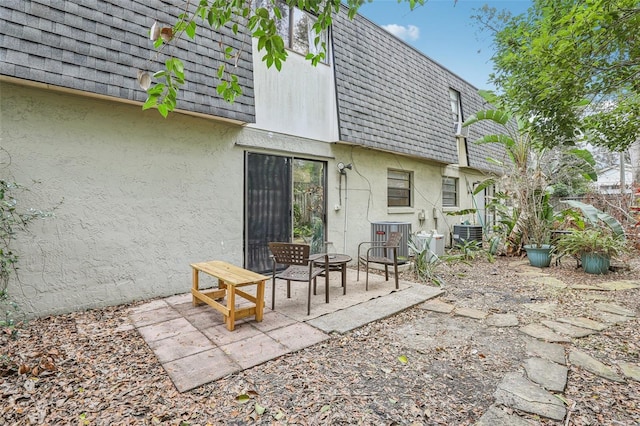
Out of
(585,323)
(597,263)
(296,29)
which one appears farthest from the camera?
(296,29)

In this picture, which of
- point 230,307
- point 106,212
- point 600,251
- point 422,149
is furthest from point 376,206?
point 106,212

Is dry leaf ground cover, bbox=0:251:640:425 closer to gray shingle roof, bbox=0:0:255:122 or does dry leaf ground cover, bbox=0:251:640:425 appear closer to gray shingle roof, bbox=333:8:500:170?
gray shingle roof, bbox=0:0:255:122

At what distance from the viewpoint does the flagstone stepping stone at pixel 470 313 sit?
14.0 feet

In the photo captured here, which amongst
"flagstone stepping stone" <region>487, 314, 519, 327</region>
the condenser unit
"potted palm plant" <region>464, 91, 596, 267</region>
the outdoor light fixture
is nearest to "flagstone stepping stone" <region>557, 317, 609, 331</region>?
"flagstone stepping stone" <region>487, 314, 519, 327</region>

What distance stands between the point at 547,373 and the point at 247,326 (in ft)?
10.3

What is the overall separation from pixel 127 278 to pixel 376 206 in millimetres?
5900

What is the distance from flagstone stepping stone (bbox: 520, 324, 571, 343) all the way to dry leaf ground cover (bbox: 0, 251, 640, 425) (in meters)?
0.12

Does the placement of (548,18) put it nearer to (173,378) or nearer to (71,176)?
(173,378)

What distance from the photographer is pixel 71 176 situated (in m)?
4.09

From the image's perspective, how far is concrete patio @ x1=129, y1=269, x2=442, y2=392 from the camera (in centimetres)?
291

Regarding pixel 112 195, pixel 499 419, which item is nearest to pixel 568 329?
pixel 499 419

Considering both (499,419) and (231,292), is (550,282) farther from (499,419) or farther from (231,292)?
(231,292)

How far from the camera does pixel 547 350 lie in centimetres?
327

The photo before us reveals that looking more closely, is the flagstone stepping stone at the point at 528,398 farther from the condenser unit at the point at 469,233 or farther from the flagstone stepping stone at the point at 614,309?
the condenser unit at the point at 469,233
